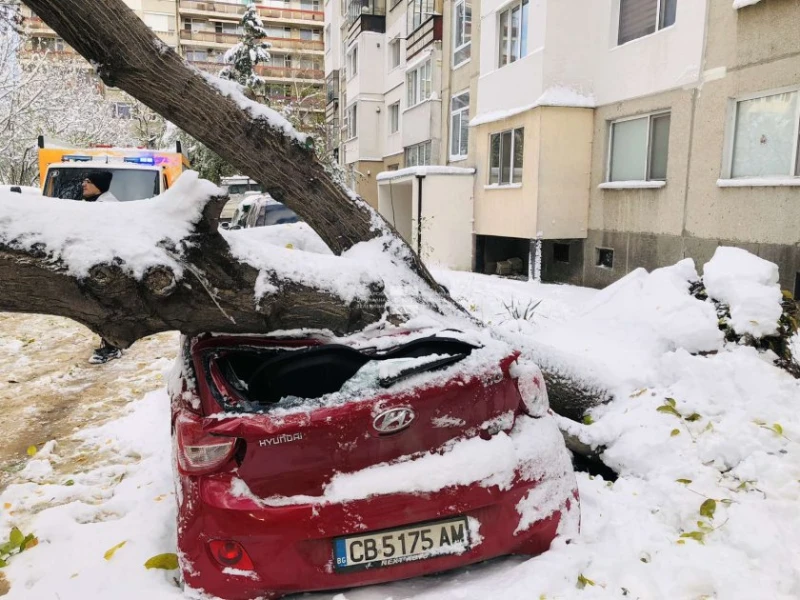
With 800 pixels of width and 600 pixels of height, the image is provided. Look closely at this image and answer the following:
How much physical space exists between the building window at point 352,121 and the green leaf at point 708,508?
90.9ft

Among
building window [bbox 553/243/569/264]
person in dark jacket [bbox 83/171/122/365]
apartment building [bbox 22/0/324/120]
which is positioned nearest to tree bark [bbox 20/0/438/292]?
person in dark jacket [bbox 83/171/122/365]

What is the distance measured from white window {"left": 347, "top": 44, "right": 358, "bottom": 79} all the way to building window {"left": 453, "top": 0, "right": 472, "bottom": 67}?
11569mm

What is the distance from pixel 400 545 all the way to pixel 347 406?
59cm

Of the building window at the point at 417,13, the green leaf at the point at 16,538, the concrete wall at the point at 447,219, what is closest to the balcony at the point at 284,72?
the building window at the point at 417,13

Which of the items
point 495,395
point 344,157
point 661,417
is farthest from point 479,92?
point 344,157

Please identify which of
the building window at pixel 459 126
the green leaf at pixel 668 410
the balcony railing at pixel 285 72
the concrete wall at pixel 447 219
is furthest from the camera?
the balcony railing at pixel 285 72

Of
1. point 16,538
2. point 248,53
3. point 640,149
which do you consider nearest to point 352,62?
point 248,53

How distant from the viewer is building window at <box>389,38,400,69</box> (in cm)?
2685

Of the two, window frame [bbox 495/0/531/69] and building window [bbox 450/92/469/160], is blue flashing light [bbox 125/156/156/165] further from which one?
building window [bbox 450/92/469/160]

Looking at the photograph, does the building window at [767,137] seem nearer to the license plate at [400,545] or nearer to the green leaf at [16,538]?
the license plate at [400,545]

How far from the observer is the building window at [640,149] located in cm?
1133

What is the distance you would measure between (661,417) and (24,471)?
4341 mm

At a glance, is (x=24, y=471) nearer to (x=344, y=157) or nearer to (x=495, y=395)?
(x=495, y=395)

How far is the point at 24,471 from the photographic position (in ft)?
14.0
